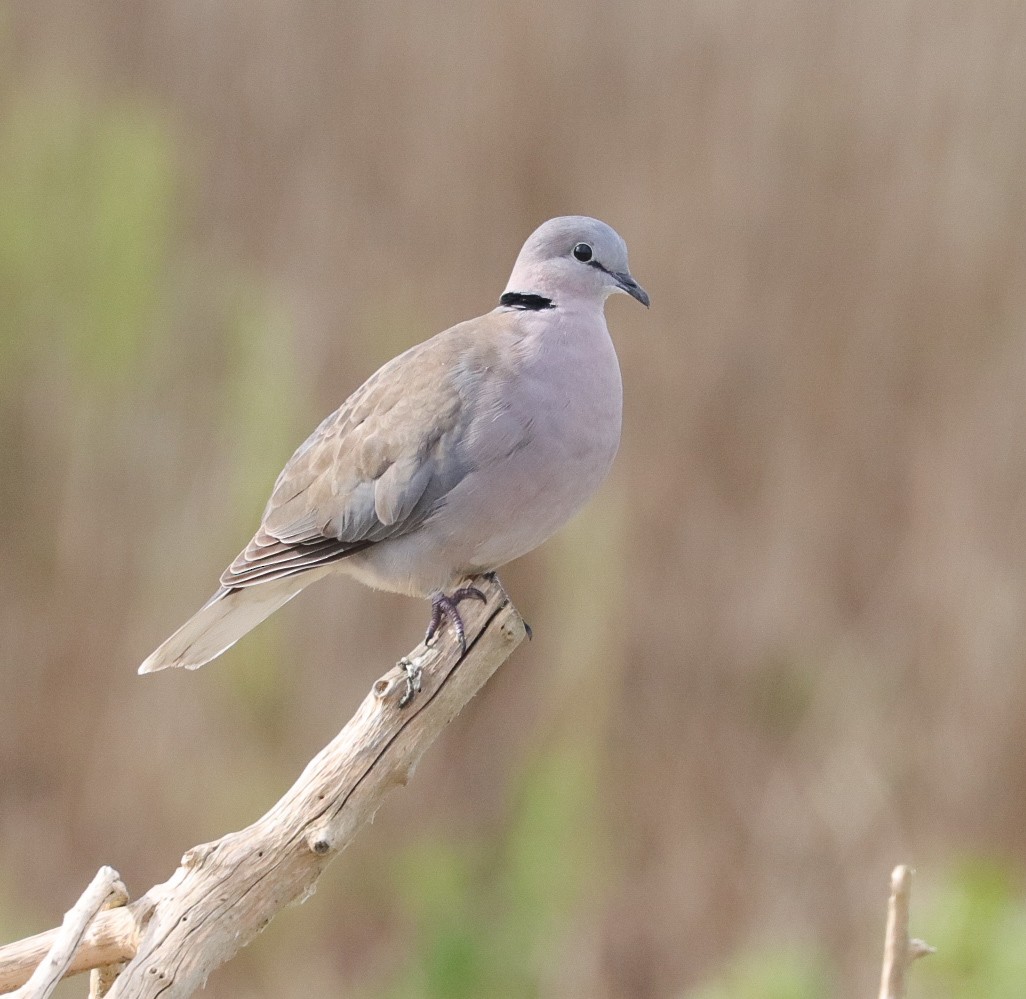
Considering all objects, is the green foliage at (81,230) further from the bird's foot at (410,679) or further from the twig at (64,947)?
the twig at (64,947)

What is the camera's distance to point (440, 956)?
155 inches

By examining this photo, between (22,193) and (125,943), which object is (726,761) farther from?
(125,943)

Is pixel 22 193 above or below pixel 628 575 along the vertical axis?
above

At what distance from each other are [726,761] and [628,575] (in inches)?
24.5

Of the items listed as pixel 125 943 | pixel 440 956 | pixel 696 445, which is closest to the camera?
pixel 125 943

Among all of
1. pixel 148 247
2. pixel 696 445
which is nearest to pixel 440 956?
pixel 696 445

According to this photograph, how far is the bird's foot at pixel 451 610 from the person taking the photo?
1.76 meters

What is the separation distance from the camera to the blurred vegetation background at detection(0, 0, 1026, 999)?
4.07 m

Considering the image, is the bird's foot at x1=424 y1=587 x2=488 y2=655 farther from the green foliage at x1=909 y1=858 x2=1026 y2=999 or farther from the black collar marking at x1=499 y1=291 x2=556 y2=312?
the green foliage at x1=909 y1=858 x2=1026 y2=999

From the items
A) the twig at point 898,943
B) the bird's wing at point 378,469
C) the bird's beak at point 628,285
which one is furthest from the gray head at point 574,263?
the twig at point 898,943

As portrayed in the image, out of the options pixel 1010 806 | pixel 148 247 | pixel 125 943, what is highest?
pixel 148 247

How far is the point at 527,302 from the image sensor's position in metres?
2.09

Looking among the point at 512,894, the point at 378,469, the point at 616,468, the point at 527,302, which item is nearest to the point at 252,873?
the point at 378,469

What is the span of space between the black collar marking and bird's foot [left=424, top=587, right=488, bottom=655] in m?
0.41
